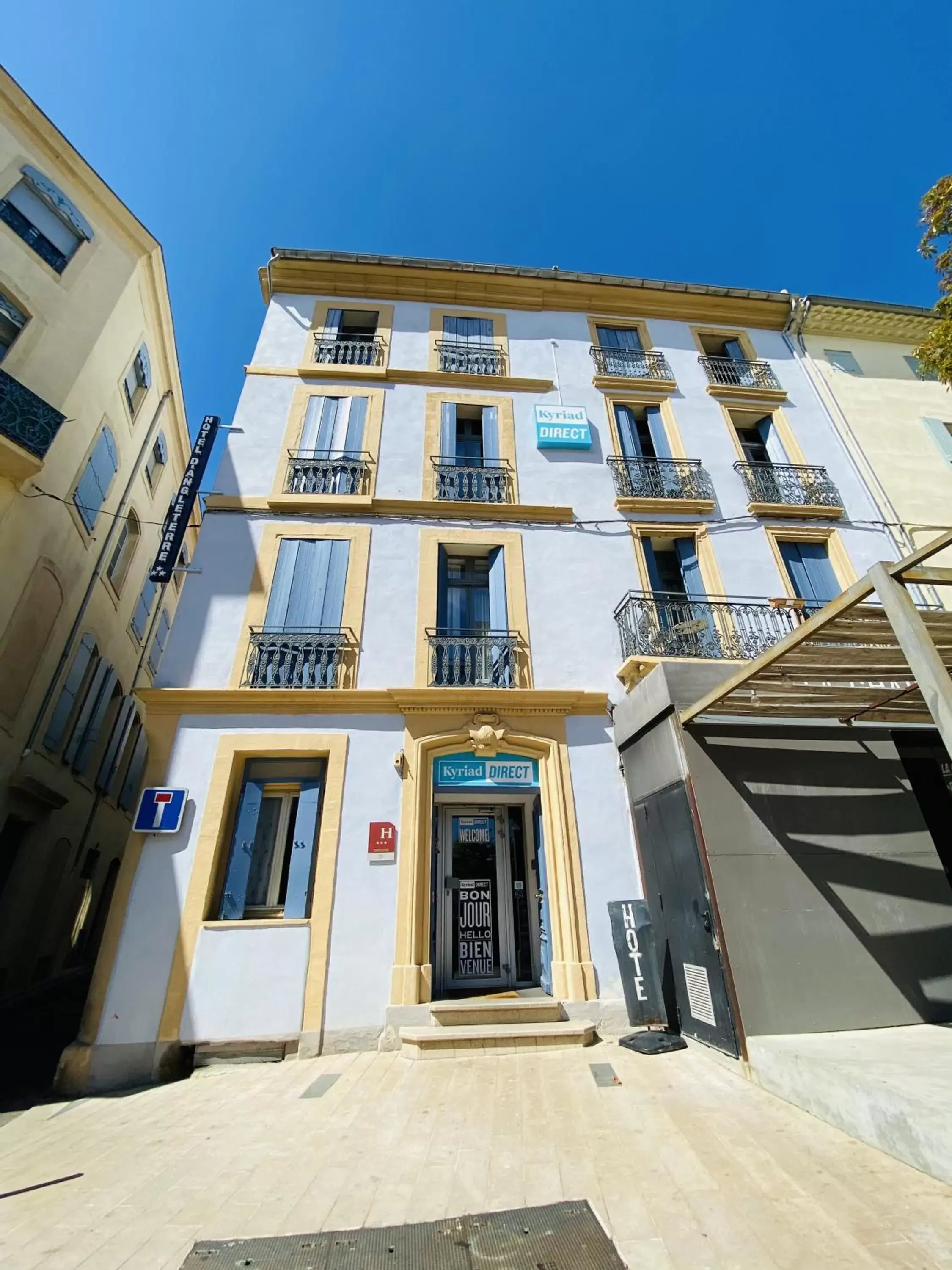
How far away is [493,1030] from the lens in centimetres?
541

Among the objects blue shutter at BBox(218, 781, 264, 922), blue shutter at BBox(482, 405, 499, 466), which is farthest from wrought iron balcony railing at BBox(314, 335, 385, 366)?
blue shutter at BBox(218, 781, 264, 922)

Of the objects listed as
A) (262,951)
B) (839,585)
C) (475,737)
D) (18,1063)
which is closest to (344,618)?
(475,737)

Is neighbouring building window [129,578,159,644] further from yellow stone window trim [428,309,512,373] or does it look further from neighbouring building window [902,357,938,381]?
neighbouring building window [902,357,938,381]

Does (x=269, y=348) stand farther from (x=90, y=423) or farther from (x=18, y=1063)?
(x=18, y=1063)

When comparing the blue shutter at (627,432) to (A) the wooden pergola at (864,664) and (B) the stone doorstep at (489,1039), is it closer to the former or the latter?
(A) the wooden pergola at (864,664)

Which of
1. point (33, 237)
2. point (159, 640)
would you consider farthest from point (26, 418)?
point (159, 640)

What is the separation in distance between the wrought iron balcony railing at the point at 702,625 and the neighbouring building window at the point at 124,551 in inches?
454

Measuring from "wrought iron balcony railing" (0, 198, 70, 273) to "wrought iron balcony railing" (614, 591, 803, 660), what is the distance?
1190 cm

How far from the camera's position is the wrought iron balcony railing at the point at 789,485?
1007 cm

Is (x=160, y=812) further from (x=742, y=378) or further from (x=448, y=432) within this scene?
(x=742, y=378)

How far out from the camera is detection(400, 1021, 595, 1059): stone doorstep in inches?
207

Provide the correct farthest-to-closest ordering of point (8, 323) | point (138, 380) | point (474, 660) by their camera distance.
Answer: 1. point (138, 380)
2. point (8, 323)
3. point (474, 660)

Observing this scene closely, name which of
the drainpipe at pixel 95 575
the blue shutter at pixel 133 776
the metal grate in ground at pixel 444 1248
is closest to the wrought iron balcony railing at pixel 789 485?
the metal grate in ground at pixel 444 1248

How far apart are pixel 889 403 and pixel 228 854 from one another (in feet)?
51.4
